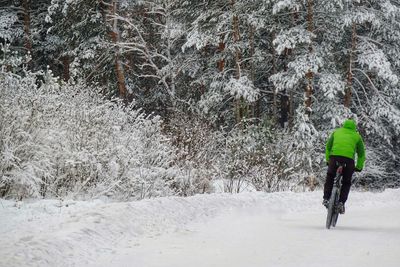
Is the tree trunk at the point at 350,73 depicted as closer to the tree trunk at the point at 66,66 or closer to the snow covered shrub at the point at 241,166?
the snow covered shrub at the point at 241,166

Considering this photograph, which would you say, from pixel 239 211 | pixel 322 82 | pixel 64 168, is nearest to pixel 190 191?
pixel 239 211

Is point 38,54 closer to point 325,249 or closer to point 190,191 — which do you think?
point 190,191

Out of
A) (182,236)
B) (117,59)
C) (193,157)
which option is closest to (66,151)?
(182,236)

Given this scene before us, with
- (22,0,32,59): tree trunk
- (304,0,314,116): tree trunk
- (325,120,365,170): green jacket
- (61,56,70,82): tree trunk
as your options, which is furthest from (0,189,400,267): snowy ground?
(61,56,70,82): tree trunk

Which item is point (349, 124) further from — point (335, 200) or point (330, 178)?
point (335, 200)

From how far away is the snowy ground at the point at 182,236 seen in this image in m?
5.91

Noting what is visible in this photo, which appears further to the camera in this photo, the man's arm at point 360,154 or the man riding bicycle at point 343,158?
the man's arm at point 360,154

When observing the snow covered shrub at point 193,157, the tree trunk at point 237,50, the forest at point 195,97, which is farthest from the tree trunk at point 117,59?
the snow covered shrub at point 193,157

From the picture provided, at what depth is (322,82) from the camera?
19.6 metres

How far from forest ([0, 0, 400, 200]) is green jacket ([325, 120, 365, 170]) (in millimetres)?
3556

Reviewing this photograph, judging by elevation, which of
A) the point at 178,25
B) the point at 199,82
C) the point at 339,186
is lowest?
the point at 339,186

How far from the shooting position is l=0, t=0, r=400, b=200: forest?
30.9 feet

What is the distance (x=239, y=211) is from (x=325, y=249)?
10.9ft

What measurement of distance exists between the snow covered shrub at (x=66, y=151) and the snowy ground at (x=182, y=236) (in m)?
0.75
